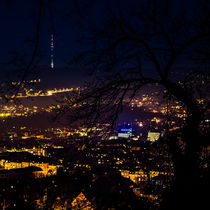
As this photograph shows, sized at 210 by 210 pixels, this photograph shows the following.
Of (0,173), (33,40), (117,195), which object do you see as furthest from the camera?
(0,173)

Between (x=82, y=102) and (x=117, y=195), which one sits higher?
(x=82, y=102)

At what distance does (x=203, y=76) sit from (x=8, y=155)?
2001cm

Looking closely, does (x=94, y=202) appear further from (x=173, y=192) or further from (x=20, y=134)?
(x=20, y=134)

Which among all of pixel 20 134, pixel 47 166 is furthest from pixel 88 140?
pixel 20 134

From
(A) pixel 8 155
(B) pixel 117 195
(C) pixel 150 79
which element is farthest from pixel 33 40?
(A) pixel 8 155

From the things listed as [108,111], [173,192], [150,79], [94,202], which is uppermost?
[150,79]

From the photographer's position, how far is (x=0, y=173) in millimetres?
15273

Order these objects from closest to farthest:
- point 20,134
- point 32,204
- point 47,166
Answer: point 32,204 → point 47,166 → point 20,134

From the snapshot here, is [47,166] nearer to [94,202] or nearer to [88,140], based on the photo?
[94,202]

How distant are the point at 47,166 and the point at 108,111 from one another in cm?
1495

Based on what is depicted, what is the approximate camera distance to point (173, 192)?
3.57 meters

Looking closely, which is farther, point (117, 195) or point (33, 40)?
point (117, 195)

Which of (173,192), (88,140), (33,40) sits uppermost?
(33,40)

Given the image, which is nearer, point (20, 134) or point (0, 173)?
point (0, 173)
